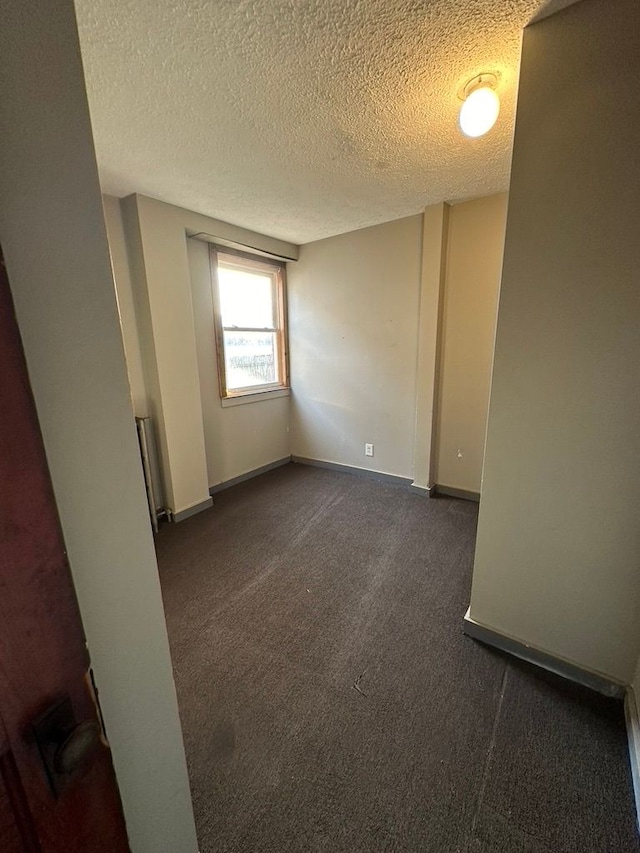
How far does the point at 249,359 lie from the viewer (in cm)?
363

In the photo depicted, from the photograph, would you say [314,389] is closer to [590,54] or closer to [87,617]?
[590,54]

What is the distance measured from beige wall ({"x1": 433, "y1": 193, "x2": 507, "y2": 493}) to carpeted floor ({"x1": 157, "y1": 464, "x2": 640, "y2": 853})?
3.57 ft

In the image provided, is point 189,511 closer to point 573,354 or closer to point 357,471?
point 357,471

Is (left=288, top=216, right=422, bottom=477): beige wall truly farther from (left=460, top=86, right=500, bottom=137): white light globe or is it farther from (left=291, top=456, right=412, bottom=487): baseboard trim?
(left=460, top=86, right=500, bottom=137): white light globe

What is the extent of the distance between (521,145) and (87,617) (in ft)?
6.17

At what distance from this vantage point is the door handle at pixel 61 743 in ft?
1.24

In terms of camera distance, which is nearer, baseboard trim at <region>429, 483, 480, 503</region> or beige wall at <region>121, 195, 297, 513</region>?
beige wall at <region>121, 195, 297, 513</region>

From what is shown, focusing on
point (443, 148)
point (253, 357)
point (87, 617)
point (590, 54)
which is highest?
point (443, 148)

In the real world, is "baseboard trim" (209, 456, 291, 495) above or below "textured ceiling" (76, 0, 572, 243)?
below

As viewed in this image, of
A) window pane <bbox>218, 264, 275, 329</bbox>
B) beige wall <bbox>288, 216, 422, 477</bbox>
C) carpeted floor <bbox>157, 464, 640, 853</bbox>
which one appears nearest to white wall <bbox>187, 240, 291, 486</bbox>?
window pane <bbox>218, 264, 275, 329</bbox>

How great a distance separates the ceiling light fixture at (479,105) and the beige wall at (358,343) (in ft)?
5.02

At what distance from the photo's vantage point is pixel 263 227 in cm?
306

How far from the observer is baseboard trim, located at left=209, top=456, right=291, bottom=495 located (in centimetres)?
340

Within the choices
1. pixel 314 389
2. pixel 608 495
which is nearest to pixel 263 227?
pixel 314 389
